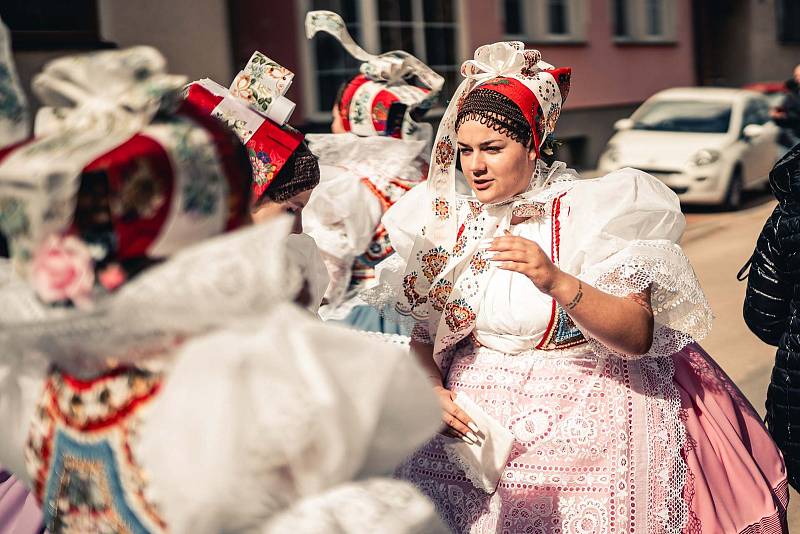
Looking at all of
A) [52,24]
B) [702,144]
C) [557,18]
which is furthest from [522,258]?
[557,18]

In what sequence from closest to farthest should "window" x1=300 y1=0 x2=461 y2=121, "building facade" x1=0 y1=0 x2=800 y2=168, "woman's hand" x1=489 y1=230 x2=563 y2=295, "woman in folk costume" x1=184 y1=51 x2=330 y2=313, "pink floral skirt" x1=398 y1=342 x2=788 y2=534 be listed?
"woman's hand" x1=489 y1=230 x2=563 y2=295
"pink floral skirt" x1=398 y1=342 x2=788 y2=534
"woman in folk costume" x1=184 y1=51 x2=330 y2=313
"building facade" x1=0 y1=0 x2=800 y2=168
"window" x1=300 y1=0 x2=461 y2=121

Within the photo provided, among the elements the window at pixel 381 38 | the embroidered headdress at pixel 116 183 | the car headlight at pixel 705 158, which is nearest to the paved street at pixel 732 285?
the car headlight at pixel 705 158

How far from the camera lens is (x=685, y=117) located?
11.9 metres

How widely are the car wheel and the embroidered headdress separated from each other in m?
10.6

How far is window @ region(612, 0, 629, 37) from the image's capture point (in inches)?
658

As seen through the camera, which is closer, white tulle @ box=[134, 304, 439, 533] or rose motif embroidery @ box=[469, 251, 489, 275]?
white tulle @ box=[134, 304, 439, 533]

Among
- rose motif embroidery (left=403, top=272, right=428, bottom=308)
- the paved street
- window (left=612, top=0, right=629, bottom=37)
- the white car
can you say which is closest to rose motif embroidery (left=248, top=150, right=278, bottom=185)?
rose motif embroidery (left=403, top=272, right=428, bottom=308)

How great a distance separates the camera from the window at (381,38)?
1164 cm

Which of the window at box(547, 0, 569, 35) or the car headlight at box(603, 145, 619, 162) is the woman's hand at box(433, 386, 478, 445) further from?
the window at box(547, 0, 569, 35)

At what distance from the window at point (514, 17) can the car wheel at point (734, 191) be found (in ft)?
14.9

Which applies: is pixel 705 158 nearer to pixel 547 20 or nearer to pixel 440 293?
pixel 547 20

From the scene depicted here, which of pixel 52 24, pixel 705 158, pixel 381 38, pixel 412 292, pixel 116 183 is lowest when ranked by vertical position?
pixel 705 158

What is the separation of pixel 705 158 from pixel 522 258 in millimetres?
9489

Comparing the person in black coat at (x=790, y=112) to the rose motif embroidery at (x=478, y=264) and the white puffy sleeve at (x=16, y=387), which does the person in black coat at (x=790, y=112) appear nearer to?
the rose motif embroidery at (x=478, y=264)
